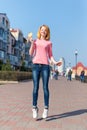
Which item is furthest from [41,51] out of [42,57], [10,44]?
[10,44]

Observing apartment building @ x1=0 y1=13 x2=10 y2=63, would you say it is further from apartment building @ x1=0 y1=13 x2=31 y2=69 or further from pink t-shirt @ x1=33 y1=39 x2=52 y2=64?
pink t-shirt @ x1=33 y1=39 x2=52 y2=64

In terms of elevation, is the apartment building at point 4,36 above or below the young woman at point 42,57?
above

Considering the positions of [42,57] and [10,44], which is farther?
[10,44]

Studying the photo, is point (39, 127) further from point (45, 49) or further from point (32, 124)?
point (45, 49)

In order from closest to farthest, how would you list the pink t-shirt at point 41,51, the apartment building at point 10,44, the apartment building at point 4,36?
the pink t-shirt at point 41,51
the apartment building at point 4,36
the apartment building at point 10,44

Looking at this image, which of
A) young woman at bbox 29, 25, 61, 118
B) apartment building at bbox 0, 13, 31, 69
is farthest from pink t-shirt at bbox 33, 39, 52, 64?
apartment building at bbox 0, 13, 31, 69

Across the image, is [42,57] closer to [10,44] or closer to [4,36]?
[4,36]

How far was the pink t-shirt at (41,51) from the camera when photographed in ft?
27.7

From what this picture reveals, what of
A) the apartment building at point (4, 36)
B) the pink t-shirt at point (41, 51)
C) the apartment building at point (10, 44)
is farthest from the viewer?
the apartment building at point (10, 44)

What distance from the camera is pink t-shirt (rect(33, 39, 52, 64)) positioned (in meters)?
8.45

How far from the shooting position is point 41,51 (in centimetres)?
845

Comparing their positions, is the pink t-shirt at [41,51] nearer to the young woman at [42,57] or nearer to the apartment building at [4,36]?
the young woman at [42,57]

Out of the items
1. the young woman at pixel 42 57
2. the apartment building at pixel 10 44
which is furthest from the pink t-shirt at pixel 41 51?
the apartment building at pixel 10 44

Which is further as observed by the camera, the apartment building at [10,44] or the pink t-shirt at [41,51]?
the apartment building at [10,44]
